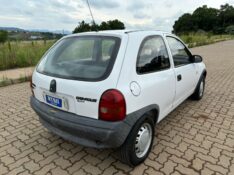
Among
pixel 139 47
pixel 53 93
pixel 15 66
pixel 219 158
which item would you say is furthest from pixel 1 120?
pixel 15 66

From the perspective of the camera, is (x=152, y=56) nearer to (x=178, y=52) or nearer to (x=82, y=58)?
(x=82, y=58)

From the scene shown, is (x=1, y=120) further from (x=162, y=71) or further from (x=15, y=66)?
(x=15, y=66)

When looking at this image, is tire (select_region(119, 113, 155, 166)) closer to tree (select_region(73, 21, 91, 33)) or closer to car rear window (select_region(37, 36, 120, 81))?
car rear window (select_region(37, 36, 120, 81))

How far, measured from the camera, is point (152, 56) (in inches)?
111

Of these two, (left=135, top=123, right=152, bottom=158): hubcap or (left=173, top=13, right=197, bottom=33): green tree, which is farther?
(left=173, top=13, right=197, bottom=33): green tree

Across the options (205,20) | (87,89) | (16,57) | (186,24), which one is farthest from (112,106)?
(205,20)

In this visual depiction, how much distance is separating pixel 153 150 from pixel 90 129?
4.00 feet

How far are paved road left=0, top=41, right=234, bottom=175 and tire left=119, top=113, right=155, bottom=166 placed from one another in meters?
0.13

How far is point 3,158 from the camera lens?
9.36 ft

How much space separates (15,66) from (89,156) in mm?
7501

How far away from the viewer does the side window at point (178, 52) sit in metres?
3.42

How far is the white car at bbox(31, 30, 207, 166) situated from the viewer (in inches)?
86.3

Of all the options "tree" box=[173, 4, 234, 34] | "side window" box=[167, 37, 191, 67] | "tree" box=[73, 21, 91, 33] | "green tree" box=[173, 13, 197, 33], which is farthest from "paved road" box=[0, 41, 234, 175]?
"green tree" box=[173, 13, 197, 33]

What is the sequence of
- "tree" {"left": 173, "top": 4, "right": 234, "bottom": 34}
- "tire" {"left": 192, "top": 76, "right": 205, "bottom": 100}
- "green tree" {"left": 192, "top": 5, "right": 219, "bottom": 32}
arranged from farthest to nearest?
"green tree" {"left": 192, "top": 5, "right": 219, "bottom": 32}
"tree" {"left": 173, "top": 4, "right": 234, "bottom": 34}
"tire" {"left": 192, "top": 76, "right": 205, "bottom": 100}
